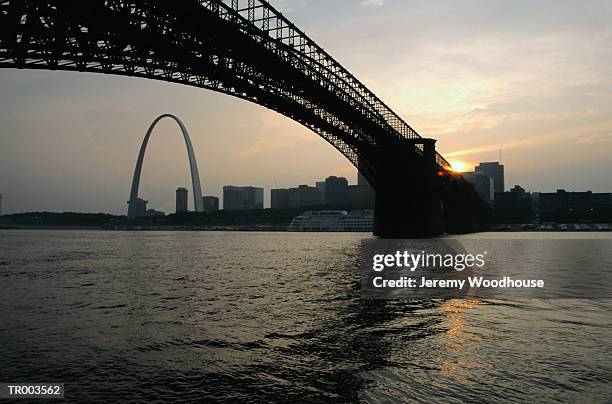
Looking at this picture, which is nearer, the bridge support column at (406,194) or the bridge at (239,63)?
the bridge at (239,63)

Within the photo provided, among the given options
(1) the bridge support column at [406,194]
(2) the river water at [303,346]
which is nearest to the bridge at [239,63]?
(1) the bridge support column at [406,194]

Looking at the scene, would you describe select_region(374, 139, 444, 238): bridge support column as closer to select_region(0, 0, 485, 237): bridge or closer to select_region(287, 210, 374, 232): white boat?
select_region(0, 0, 485, 237): bridge

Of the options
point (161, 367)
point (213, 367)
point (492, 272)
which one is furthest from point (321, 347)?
point (492, 272)

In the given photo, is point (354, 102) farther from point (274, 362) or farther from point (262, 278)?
point (274, 362)

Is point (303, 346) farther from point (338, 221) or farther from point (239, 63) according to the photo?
point (338, 221)

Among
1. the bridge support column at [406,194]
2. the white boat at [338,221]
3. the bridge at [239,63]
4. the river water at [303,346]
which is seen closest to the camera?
the river water at [303,346]

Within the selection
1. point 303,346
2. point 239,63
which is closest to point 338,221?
point 239,63

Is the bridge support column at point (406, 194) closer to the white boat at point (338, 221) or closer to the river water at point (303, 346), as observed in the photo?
the river water at point (303, 346)
